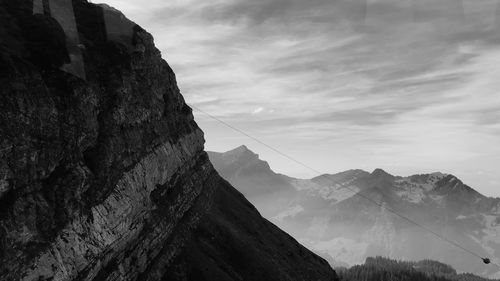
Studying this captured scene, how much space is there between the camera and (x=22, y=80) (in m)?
37.2

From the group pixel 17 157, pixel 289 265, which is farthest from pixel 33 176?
pixel 289 265

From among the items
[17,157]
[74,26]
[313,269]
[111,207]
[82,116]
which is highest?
[74,26]

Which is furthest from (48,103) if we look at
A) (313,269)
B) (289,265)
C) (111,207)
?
(313,269)

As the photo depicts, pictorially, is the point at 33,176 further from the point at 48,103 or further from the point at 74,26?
the point at 74,26

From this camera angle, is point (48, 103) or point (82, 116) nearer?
point (48, 103)

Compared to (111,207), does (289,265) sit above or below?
below

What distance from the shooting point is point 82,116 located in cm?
4425

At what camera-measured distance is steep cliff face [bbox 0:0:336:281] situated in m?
34.8

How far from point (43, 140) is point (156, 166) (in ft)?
84.0

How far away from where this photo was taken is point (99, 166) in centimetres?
4631

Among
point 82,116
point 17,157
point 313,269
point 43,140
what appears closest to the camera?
point 17,157

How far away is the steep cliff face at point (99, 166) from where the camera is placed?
3478 centimetres

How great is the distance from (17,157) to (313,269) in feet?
265

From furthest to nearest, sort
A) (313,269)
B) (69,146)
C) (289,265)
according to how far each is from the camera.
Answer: (313,269) → (289,265) → (69,146)
